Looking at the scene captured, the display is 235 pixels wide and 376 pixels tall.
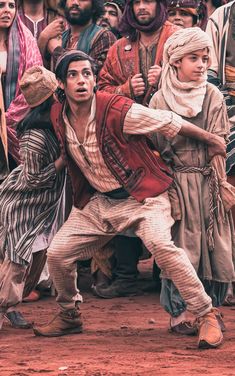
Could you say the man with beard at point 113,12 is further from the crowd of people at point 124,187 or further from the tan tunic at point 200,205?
the tan tunic at point 200,205

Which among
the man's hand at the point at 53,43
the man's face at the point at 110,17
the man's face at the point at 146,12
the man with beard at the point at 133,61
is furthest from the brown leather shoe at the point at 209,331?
the man's face at the point at 110,17

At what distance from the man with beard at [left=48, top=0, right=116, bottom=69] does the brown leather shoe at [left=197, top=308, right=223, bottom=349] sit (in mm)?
2892

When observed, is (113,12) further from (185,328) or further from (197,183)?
(185,328)

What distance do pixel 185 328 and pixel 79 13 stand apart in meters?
3.19

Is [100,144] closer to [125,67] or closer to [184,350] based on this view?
[184,350]

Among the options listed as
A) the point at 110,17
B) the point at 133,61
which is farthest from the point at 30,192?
the point at 110,17

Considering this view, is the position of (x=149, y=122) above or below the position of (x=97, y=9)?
below

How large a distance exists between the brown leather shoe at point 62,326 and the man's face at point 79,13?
9.49ft

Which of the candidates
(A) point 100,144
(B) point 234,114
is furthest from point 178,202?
(B) point 234,114

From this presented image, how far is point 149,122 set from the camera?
327 inches

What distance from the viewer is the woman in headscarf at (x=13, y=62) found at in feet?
34.1

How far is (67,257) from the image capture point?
8609 mm

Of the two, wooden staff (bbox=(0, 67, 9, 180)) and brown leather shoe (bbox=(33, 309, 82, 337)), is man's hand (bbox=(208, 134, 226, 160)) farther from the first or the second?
wooden staff (bbox=(0, 67, 9, 180))

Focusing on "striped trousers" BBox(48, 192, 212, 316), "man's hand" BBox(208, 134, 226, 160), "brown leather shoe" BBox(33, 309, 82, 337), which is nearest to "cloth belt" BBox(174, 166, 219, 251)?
"man's hand" BBox(208, 134, 226, 160)
